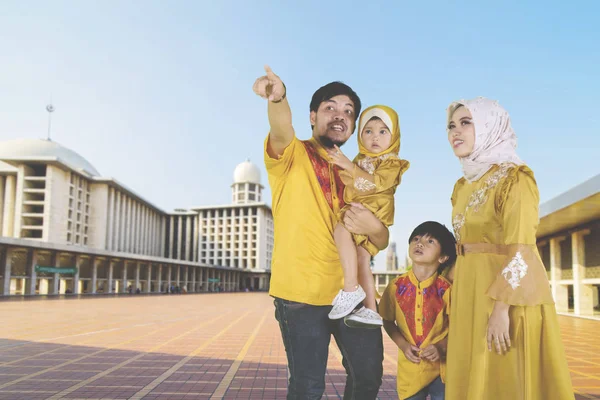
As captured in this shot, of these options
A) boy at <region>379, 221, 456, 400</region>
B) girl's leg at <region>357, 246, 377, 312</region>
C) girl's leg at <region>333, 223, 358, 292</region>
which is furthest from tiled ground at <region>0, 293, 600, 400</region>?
girl's leg at <region>333, 223, 358, 292</region>

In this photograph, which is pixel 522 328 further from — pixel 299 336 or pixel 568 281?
pixel 568 281

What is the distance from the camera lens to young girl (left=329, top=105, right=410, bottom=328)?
2080 mm

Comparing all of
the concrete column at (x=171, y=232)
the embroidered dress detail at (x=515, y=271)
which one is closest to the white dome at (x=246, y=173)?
the concrete column at (x=171, y=232)

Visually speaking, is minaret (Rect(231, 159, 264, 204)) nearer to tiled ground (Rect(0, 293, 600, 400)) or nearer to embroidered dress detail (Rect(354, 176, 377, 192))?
tiled ground (Rect(0, 293, 600, 400))

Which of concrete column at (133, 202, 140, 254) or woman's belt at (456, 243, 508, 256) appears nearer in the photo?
woman's belt at (456, 243, 508, 256)

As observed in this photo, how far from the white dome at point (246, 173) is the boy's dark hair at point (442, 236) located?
73.6m

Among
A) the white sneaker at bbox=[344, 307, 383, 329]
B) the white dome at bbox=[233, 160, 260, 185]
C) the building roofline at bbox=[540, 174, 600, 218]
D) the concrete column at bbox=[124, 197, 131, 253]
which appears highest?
the white dome at bbox=[233, 160, 260, 185]

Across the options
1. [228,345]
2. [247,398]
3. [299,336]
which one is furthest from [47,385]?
[299,336]

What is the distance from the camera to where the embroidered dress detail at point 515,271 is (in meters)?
2.00

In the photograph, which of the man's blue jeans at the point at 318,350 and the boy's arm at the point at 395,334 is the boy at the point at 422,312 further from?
the man's blue jeans at the point at 318,350

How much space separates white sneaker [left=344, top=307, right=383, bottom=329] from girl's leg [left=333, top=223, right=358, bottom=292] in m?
0.10

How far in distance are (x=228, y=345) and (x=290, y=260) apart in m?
6.12

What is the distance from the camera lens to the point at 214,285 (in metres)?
61.0

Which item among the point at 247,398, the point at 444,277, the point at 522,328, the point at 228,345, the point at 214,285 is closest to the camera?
the point at 522,328
